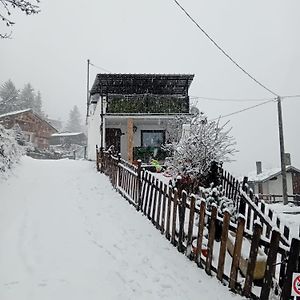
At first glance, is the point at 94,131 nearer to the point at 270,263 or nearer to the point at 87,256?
the point at 87,256

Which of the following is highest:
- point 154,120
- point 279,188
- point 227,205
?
point 154,120

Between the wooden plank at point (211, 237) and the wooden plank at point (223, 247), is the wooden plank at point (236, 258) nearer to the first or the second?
the wooden plank at point (223, 247)

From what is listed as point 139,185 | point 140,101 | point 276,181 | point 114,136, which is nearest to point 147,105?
point 140,101

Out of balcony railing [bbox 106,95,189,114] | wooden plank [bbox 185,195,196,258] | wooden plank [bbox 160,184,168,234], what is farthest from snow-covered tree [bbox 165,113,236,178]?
balcony railing [bbox 106,95,189,114]

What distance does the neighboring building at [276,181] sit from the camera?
4410 cm

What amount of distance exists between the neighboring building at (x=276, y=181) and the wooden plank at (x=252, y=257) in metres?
41.3

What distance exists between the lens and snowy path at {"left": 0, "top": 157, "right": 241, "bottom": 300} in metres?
4.86

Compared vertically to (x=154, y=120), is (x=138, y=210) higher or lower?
lower

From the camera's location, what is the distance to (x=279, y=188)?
45156 millimetres

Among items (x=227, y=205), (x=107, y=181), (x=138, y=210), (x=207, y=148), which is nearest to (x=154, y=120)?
(x=107, y=181)

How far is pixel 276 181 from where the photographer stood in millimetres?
45656

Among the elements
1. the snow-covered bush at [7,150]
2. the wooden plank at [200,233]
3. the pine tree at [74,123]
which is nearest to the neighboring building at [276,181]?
the snow-covered bush at [7,150]

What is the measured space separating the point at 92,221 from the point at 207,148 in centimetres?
494

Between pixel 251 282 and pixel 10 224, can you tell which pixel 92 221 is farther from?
pixel 251 282
